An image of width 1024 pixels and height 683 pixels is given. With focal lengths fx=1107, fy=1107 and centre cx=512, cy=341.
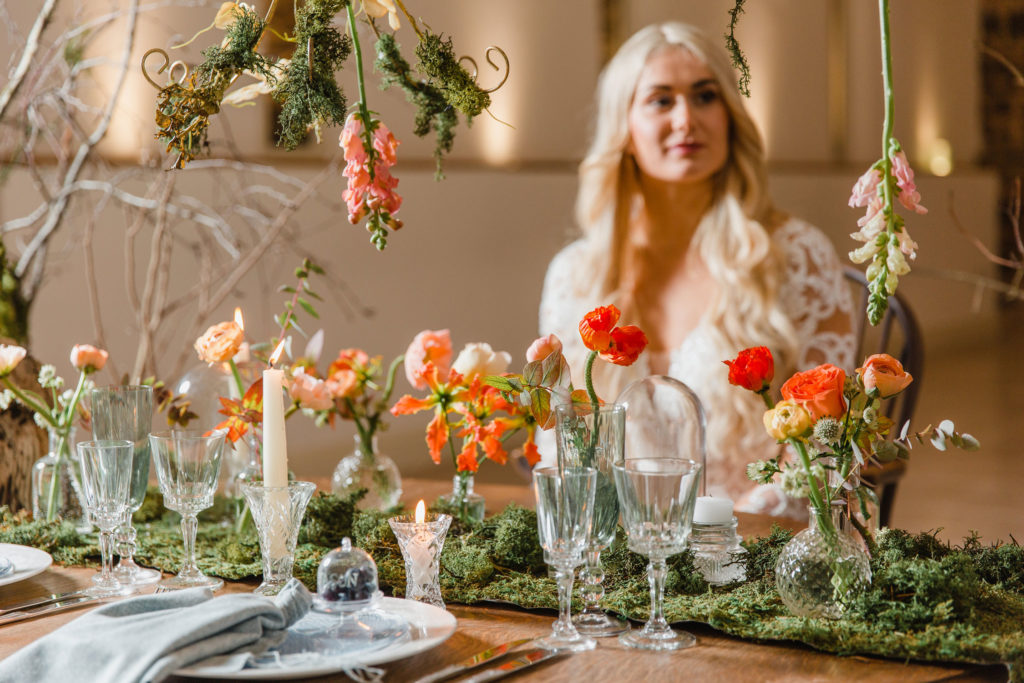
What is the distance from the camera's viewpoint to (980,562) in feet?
4.24

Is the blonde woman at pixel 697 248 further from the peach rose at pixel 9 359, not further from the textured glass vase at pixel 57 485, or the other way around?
the peach rose at pixel 9 359

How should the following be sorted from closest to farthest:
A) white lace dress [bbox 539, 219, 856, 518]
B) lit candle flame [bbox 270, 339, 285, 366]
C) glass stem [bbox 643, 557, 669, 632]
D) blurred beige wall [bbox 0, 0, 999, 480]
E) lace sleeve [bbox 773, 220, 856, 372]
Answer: glass stem [bbox 643, 557, 669, 632]
lit candle flame [bbox 270, 339, 285, 366]
white lace dress [bbox 539, 219, 856, 518]
lace sleeve [bbox 773, 220, 856, 372]
blurred beige wall [bbox 0, 0, 999, 480]

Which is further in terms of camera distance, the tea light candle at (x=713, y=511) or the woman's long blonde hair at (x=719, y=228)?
the woman's long blonde hair at (x=719, y=228)

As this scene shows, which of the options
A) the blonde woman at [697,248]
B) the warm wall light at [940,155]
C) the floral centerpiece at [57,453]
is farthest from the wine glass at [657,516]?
the warm wall light at [940,155]

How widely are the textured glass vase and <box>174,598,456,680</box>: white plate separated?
68cm

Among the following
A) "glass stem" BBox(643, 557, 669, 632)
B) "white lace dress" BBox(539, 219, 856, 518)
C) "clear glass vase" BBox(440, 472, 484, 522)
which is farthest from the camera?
"white lace dress" BBox(539, 219, 856, 518)

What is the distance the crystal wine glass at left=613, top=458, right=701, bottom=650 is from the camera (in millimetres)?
1054

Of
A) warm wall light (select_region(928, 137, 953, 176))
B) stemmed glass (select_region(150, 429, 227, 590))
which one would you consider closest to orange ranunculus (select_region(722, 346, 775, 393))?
stemmed glass (select_region(150, 429, 227, 590))

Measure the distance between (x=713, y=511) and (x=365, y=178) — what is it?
55 cm

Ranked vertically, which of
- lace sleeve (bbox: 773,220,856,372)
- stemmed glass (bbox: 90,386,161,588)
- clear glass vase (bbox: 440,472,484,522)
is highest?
lace sleeve (bbox: 773,220,856,372)

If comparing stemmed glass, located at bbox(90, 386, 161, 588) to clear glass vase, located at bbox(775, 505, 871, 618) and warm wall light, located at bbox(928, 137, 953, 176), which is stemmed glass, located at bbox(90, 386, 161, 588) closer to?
clear glass vase, located at bbox(775, 505, 871, 618)

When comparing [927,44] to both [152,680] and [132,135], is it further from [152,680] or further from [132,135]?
[152,680]

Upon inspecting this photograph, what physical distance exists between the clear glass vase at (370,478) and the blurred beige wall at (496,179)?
106cm

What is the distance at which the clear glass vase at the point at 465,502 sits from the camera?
151 centimetres
